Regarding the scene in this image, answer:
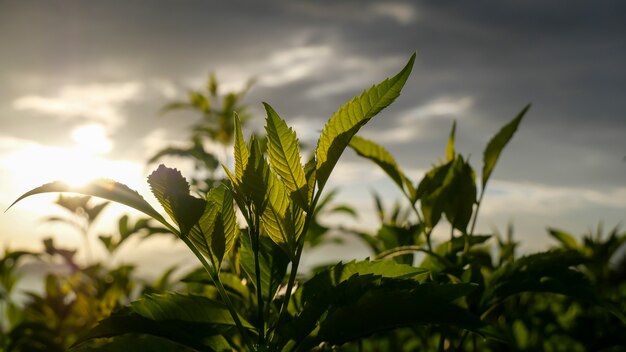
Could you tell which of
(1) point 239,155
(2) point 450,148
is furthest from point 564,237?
(1) point 239,155

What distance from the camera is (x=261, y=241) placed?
4.60ft

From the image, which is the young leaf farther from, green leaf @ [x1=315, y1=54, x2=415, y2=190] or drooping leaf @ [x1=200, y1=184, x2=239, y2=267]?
green leaf @ [x1=315, y1=54, x2=415, y2=190]

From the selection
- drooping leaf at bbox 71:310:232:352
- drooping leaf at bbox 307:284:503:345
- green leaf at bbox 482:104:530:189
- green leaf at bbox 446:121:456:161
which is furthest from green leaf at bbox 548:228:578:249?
drooping leaf at bbox 71:310:232:352

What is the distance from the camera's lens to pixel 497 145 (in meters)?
1.80

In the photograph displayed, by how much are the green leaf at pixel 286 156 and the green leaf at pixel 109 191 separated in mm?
263

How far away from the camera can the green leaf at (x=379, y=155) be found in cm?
179

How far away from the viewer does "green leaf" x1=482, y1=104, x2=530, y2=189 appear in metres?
1.78

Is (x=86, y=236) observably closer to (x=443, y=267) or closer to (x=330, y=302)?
(x=443, y=267)

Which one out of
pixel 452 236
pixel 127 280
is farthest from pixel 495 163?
pixel 127 280

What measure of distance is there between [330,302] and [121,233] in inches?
68.1

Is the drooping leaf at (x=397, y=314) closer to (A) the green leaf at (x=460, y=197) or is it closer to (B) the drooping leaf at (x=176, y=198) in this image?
(B) the drooping leaf at (x=176, y=198)

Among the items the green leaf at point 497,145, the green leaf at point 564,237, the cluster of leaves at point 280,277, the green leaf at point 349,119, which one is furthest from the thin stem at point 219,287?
the green leaf at point 564,237

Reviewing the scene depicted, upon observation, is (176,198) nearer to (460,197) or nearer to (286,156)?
(286,156)

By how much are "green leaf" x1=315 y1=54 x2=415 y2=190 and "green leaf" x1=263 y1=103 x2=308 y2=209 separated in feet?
0.14
